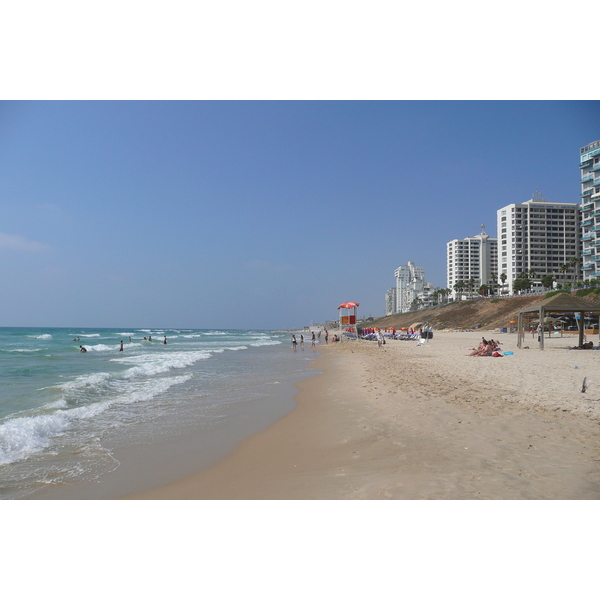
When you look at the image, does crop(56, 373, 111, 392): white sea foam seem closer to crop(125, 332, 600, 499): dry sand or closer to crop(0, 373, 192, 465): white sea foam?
crop(0, 373, 192, 465): white sea foam

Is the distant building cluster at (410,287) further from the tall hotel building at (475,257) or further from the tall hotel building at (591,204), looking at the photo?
the tall hotel building at (591,204)

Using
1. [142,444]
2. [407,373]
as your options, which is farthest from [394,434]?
[407,373]

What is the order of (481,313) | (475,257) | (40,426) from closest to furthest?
(40,426) < (481,313) < (475,257)

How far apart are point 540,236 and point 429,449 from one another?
110 m

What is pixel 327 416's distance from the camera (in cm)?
865

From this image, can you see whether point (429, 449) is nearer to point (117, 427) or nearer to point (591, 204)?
point (117, 427)

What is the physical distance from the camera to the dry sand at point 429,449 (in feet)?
13.9

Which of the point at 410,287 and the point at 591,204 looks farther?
the point at 410,287

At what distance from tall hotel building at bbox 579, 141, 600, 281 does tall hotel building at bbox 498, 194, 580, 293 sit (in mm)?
30862

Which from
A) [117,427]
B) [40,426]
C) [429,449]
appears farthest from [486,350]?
[40,426]

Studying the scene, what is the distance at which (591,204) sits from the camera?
64812 mm

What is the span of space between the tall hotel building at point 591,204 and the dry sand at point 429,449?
66579 millimetres

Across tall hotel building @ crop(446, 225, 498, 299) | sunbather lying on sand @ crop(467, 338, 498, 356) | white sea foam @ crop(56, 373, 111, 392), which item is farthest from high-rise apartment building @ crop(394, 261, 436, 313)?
Answer: white sea foam @ crop(56, 373, 111, 392)

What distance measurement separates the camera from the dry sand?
425 centimetres
